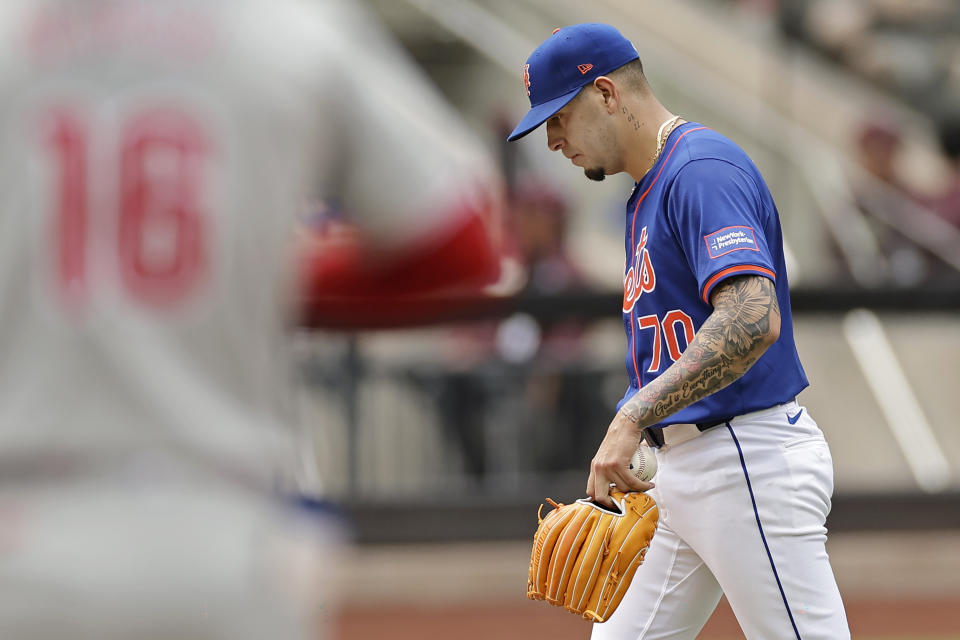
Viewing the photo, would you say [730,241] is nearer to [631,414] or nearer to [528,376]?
[631,414]

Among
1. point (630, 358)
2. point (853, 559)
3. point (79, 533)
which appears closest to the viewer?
point (79, 533)

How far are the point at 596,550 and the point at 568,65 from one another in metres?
1.21

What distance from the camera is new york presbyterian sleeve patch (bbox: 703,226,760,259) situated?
3115 mm

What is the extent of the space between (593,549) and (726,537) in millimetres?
337

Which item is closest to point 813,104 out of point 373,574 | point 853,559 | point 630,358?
point 853,559

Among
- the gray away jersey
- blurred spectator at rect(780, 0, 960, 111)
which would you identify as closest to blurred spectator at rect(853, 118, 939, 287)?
blurred spectator at rect(780, 0, 960, 111)

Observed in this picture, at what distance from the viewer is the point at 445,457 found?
844cm

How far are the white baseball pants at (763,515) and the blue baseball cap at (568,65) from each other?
2.96ft

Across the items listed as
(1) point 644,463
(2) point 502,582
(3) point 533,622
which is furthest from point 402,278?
(2) point 502,582

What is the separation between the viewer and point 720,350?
3086mm

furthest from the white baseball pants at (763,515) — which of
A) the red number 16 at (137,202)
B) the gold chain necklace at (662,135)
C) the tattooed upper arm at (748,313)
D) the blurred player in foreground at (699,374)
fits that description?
the red number 16 at (137,202)

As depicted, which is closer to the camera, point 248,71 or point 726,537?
point 248,71

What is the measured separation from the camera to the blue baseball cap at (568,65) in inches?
135

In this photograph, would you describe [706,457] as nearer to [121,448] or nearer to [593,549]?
[593,549]
